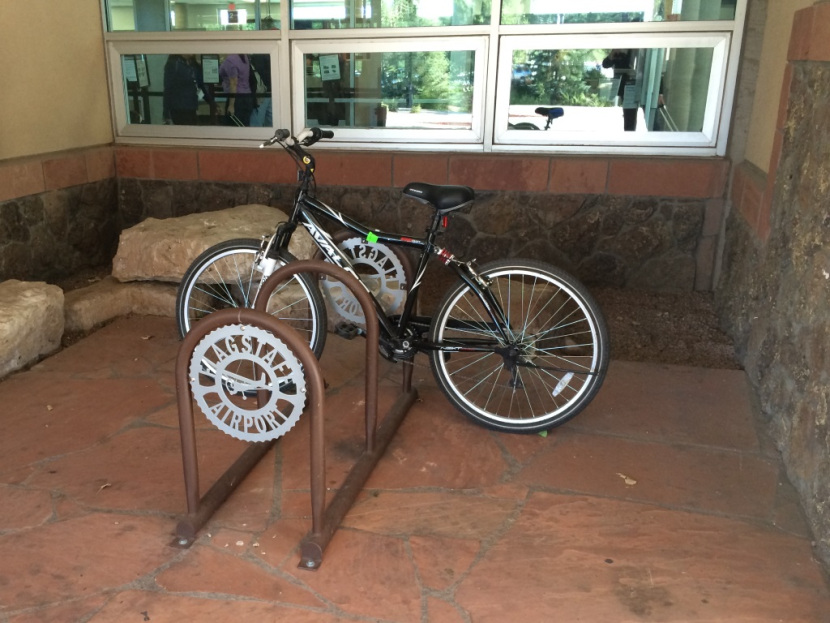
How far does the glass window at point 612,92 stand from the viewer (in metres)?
4.10

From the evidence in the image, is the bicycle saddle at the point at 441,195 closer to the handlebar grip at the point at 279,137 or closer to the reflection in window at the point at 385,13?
the handlebar grip at the point at 279,137

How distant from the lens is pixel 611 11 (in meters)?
4.08

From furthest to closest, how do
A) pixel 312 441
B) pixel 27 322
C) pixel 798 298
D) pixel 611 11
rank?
pixel 611 11
pixel 27 322
pixel 798 298
pixel 312 441

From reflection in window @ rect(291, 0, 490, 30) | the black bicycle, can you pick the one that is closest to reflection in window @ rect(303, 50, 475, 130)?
reflection in window @ rect(291, 0, 490, 30)

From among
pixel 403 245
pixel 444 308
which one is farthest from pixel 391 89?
pixel 444 308

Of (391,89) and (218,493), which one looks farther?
(391,89)

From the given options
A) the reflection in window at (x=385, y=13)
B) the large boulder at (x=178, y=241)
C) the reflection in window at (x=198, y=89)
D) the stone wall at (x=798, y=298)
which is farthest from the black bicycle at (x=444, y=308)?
the reflection in window at (x=198, y=89)

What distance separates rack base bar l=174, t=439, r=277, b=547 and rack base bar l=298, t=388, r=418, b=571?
362 mm

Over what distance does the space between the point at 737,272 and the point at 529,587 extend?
93.5 inches

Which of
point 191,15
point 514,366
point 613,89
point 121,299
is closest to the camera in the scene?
point 514,366

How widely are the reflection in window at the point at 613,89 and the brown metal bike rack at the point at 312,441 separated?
8.08 ft

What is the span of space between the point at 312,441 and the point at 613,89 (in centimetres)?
324

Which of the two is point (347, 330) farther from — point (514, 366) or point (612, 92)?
point (612, 92)

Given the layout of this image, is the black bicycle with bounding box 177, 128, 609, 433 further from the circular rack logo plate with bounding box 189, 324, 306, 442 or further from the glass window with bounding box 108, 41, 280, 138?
the glass window with bounding box 108, 41, 280, 138
